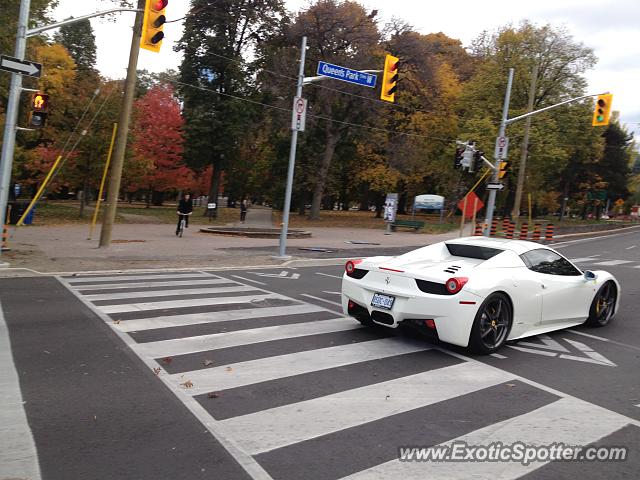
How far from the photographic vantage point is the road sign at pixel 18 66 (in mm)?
11312

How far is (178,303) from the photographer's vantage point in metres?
8.70

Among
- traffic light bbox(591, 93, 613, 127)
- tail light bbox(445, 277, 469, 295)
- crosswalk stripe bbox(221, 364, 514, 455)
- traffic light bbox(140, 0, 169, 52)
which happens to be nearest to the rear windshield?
tail light bbox(445, 277, 469, 295)

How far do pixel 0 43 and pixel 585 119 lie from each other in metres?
36.4

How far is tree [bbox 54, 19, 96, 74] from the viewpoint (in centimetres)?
6328

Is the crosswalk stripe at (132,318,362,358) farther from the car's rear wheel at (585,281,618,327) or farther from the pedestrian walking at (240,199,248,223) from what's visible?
the pedestrian walking at (240,199,248,223)

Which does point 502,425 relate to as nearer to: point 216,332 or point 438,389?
point 438,389

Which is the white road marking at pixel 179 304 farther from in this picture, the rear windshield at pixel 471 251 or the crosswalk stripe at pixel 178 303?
the rear windshield at pixel 471 251

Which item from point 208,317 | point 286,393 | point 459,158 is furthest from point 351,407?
point 459,158

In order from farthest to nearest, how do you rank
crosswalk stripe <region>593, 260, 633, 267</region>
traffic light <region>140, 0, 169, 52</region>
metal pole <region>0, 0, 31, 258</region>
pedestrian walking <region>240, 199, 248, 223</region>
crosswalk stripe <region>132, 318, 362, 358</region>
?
pedestrian walking <region>240, 199, 248, 223</region> < crosswalk stripe <region>593, 260, 633, 267</region> < metal pole <region>0, 0, 31, 258</region> < traffic light <region>140, 0, 169, 52</region> < crosswalk stripe <region>132, 318, 362, 358</region>

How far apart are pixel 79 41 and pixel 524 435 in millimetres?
73107

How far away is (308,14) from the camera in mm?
36969

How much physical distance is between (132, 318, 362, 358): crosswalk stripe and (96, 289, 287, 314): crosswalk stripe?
6.14ft

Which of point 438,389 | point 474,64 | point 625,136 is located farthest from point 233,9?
point 625,136

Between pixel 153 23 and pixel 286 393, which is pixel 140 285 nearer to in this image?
pixel 153 23
